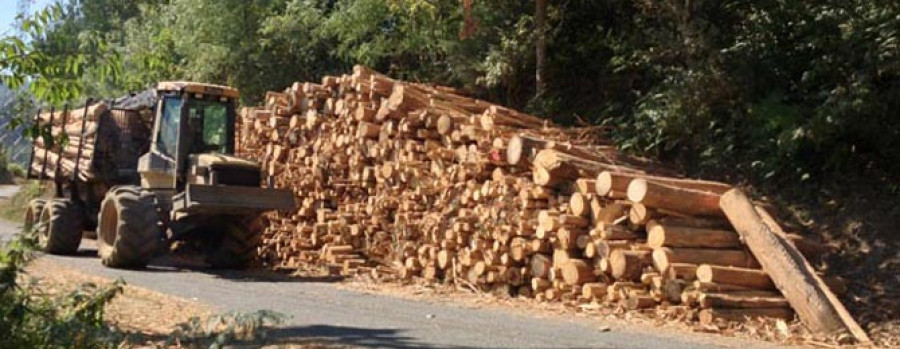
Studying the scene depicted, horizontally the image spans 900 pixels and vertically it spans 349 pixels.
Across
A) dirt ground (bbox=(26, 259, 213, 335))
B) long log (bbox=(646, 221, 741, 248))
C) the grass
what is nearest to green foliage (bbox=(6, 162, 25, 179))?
the grass

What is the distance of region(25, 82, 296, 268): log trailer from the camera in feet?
49.8

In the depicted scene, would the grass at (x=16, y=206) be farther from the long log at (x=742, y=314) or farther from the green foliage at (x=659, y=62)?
the long log at (x=742, y=314)

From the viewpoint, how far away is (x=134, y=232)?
591 inches

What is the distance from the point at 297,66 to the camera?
24109 mm

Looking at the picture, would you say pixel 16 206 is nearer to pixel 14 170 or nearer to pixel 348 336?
pixel 14 170

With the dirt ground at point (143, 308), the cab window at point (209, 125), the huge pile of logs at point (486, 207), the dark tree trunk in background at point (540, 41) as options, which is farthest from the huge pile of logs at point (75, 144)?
the dark tree trunk in background at point (540, 41)

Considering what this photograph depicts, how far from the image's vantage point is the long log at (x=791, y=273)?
10336mm

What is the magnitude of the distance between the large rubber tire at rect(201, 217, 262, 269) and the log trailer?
2cm

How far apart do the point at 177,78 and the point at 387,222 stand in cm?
1320

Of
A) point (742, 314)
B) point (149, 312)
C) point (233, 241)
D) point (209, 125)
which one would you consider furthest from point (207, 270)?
point (742, 314)

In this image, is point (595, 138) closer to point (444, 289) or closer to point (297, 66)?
point (444, 289)

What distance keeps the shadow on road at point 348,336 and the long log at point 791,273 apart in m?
3.79

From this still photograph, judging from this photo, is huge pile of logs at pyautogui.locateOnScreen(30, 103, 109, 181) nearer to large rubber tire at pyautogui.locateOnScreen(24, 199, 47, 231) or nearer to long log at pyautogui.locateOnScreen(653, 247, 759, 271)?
large rubber tire at pyautogui.locateOnScreen(24, 199, 47, 231)

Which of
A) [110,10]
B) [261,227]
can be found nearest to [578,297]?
[261,227]
